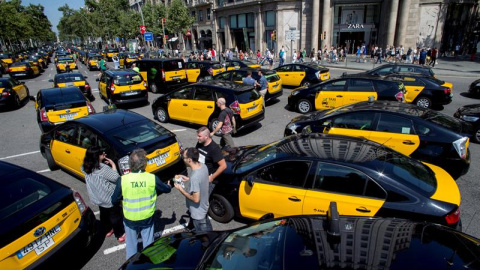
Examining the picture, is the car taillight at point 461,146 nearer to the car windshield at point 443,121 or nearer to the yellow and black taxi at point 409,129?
the yellow and black taxi at point 409,129

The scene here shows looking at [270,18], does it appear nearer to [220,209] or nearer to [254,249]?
[220,209]

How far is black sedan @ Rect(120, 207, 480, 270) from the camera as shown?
2.05m

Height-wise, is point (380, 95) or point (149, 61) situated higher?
point (149, 61)

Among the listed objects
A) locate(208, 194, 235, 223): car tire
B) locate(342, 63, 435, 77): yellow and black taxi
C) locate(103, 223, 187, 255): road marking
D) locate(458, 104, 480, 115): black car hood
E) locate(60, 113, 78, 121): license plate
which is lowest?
locate(103, 223, 187, 255): road marking

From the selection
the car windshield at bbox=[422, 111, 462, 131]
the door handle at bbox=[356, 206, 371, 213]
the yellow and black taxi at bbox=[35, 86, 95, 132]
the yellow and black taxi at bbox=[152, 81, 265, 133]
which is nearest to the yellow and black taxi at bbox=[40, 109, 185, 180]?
the yellow and black taxi at bbox=[152, 81, 265, 133]

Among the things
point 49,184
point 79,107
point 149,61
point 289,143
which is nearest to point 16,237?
point 49,184

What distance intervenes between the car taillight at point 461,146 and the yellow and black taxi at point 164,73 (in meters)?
13.6

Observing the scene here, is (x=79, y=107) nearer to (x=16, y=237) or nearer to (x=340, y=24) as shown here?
(x=16, y=237)

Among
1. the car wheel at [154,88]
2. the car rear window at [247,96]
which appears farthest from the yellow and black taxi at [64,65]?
the car rear window at [247,96]

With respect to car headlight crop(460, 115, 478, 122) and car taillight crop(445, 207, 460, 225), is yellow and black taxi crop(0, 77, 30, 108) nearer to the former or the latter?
car taillight crop(445, 207, 460, 225)

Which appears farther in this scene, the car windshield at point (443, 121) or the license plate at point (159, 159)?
the car windshield at point (443, 121)

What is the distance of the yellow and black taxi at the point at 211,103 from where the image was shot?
863 centimetres

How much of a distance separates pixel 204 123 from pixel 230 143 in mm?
2560

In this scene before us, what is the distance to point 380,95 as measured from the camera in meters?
9.73
